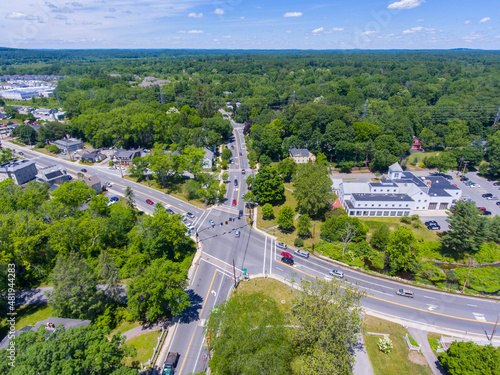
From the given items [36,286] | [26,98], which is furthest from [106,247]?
[26,98]

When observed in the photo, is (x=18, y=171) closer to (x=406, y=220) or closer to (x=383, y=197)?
(x=383, y=197)

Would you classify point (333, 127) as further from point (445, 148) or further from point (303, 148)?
point (445, 148)

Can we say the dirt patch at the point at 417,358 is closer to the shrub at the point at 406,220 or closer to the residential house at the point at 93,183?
the shrub at the point at 406,220

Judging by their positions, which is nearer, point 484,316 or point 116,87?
point 484,316

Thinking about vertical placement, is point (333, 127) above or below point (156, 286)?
A: above

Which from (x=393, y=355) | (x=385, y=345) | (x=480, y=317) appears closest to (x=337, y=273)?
(x=385, y=345)

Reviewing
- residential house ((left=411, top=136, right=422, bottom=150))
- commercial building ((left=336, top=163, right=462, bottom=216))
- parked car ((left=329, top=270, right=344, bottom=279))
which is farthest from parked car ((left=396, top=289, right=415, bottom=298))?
residential house ((left=411, top=136, right=422, bottom=150))
